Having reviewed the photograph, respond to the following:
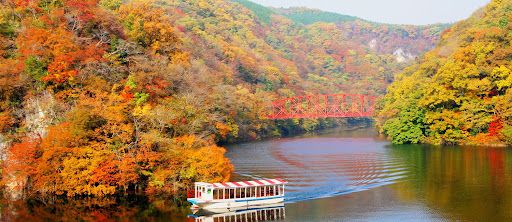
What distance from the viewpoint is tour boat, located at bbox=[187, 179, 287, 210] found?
31609mm

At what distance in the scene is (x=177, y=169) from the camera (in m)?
35.9

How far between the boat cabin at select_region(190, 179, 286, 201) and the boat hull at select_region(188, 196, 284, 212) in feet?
0.63

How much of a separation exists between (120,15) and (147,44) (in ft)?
11.8

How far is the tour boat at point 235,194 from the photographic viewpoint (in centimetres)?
3161

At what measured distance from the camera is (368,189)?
3772 centimetres

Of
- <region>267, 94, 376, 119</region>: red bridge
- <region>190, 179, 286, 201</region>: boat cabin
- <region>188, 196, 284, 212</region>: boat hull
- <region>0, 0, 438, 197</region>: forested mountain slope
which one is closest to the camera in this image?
<region>188, 196, 284, 212</region>: boat hull

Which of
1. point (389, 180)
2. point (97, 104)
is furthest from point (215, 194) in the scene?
point (389, 180)

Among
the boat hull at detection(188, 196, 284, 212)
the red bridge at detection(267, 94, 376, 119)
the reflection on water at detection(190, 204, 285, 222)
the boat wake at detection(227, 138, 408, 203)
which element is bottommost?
the reflection on water at detection(190, 204, 285, 222)

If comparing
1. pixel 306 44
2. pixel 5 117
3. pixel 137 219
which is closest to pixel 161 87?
pixel 5 117

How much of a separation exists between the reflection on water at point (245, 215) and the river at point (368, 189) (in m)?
0.16

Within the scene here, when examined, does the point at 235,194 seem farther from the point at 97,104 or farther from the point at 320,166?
the point at 320,166

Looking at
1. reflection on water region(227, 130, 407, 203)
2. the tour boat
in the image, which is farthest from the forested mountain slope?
reflection on water region(227, 130, 407, 203)

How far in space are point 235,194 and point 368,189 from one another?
9766 millimetres

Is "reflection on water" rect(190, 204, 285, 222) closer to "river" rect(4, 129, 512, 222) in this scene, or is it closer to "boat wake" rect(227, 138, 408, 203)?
"river" rect(4, 129, 512, 222)
